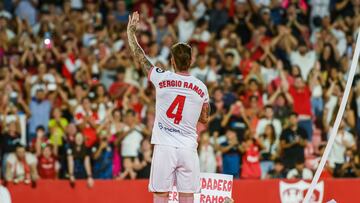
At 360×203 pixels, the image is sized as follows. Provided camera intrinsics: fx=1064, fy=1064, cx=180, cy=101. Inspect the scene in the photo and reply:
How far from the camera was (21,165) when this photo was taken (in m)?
19.2

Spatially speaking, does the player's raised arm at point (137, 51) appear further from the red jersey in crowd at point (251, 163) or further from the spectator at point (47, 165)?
the red jersey in crowd at point (251, 163)

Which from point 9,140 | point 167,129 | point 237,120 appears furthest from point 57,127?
point 167,129

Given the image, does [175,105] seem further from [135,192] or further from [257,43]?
[257,43]

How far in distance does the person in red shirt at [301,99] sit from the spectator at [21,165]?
5.50 meters

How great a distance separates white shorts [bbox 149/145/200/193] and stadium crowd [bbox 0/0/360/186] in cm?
693

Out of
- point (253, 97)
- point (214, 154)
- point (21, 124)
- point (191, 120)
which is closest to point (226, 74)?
point (253, 97)

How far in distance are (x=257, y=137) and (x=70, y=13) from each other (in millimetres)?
5863

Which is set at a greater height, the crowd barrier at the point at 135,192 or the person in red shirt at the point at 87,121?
the person in red shirt at the point at 87,121

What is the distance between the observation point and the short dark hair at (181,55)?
1142cm

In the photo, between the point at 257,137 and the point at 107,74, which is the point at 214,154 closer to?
the point at 257,137

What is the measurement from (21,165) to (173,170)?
814 cm

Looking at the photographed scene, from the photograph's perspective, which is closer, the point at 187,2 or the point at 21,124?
the point at 21,124

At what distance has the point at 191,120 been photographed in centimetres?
1168

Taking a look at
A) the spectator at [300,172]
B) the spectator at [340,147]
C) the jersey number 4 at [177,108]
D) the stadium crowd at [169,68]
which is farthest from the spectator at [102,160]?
the jersey number 4 at [177,108]
